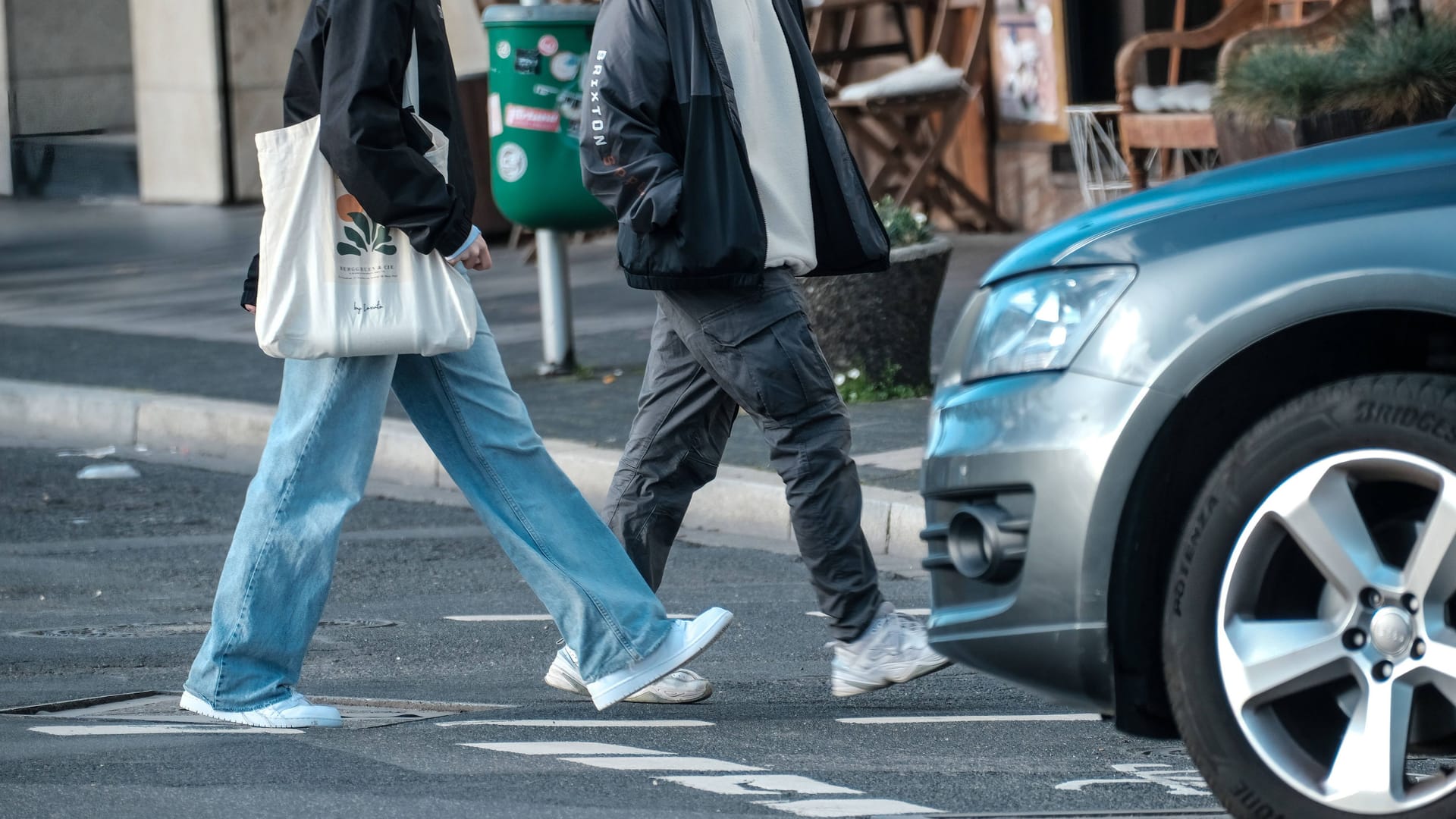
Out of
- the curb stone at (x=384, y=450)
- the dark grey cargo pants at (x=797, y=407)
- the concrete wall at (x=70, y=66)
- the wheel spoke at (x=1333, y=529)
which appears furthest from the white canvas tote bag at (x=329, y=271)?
the concrete wall at (x=70, y=66)

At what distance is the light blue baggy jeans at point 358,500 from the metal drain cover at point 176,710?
0.16 m

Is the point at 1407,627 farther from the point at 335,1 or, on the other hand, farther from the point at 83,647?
the point at 83,647

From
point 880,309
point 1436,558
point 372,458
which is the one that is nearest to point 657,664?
point 372,458

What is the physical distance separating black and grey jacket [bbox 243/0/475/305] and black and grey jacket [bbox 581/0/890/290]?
336 millimetres

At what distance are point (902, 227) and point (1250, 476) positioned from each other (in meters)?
5.49

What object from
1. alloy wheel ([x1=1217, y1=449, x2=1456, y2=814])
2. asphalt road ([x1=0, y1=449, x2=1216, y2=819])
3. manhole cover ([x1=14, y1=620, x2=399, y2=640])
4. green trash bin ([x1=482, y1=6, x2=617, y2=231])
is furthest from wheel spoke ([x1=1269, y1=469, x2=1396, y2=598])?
green trash bin ([x1=482, y1=6, x2=617, y2=231])

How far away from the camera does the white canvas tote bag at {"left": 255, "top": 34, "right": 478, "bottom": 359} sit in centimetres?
441

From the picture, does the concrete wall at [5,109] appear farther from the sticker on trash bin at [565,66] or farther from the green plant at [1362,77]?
the green plant at [1362,77]

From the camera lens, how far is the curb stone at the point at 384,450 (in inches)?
274

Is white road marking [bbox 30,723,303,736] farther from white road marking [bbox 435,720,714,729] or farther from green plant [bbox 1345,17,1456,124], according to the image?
green plant [bbox 1345,17,1456,124]

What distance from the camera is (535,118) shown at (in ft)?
30.5

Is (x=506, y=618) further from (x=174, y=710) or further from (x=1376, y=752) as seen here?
Result: (x=1376, y=752)

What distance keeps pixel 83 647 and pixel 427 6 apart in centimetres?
204

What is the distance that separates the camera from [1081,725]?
4.49 metres
